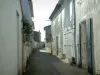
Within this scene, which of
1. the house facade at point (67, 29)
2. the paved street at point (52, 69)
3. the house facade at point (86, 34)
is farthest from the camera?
the house facade at point (67, 29)

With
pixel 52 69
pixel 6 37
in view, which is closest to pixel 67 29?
pixel 52 69

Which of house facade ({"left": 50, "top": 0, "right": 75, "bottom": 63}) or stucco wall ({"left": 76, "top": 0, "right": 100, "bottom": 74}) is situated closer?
stucco wall ({"left": 76, "top": 0, "right": 100, "bottom": 74})

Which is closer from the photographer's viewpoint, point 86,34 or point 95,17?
point 95,17

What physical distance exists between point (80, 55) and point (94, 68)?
3.60 meters

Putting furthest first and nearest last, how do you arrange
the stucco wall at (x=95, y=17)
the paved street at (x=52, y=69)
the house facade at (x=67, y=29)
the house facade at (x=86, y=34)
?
the house facade at (x=67, y=29) < the paved street at (x=52, y=69) < the house facade at (x=86, y=34) < the stucco wall at (x=95, y=17)

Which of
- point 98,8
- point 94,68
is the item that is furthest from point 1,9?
point 94,68

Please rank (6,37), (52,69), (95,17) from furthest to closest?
(52,69), (95,17), (6,37)

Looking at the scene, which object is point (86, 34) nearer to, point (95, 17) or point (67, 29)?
point (95, 17)

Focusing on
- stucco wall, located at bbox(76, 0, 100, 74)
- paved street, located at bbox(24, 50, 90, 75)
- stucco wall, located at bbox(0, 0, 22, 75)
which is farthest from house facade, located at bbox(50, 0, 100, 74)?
stucco wall, located at bbox(0, 0, 22, 75)

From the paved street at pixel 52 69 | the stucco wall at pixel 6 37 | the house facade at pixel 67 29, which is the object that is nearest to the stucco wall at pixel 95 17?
the paved street at pixel 52 69

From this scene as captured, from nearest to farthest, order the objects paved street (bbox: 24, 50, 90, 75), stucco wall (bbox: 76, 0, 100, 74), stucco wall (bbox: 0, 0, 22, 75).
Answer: stucco wall (bbox: 0, 0, 22, 75), stucco wall (bbox: 76, 0, 100, 74), paved street (bbox: 24, 50, 90, 75)

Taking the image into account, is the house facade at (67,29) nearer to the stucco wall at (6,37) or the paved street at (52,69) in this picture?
the paved street at (52,69)

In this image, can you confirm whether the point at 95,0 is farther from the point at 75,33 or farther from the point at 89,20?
the point at 75,33

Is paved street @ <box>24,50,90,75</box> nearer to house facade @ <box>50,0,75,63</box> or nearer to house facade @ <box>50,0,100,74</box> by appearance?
house facade @ <box>50,0,100,74</box>
